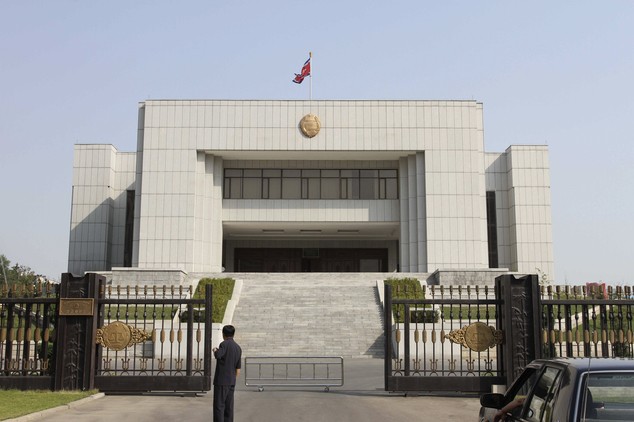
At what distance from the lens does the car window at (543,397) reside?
4945 millimetres

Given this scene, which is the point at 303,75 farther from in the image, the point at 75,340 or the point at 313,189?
the point at 75,340

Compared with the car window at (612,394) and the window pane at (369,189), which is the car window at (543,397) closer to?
the car window at (612,394)

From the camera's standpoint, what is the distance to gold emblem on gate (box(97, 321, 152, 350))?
1323 centimetres

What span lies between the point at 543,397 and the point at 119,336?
9875 mm

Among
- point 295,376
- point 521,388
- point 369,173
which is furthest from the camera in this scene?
point 369,173

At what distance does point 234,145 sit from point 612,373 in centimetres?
3698

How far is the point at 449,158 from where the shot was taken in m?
40.9

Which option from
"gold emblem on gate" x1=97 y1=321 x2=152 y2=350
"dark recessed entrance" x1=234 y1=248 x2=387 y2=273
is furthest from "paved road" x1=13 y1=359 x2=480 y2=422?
"dark recessed entrance" x1=234 y1=248 x2=387 y2=273

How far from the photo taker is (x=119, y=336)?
523 inches

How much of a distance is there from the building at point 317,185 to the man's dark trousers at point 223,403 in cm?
2890

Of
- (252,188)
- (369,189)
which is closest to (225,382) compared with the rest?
(252,188)

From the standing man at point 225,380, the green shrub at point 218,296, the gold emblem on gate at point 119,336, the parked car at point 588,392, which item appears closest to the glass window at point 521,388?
the parked car at point 588,392

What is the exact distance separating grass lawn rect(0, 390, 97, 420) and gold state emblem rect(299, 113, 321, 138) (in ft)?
94.2

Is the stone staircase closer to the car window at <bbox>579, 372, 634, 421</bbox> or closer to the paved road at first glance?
the paved road
